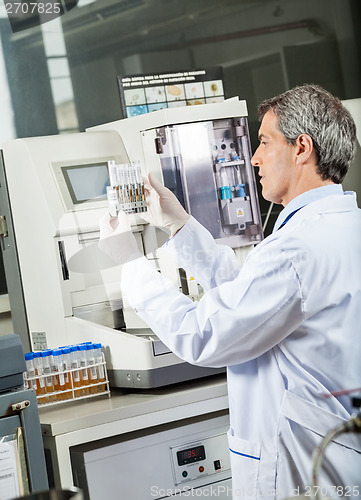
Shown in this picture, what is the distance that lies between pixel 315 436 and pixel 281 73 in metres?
2.17

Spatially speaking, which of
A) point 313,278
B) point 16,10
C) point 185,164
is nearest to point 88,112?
point 16,10

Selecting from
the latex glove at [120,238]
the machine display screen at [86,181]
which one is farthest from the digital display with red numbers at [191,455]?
the machine display screen at [86,181]

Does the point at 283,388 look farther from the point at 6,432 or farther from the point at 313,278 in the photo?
the point at 6,432

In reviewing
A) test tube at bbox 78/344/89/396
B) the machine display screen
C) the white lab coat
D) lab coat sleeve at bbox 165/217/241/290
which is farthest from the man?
the machine display screen

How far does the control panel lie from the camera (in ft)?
6.50

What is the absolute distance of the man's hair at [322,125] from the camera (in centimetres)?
167

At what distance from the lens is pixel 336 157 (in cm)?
169

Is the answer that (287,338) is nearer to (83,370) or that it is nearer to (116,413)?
(116,413)

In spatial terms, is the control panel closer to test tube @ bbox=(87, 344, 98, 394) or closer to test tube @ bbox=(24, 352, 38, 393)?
test tube @ bbox=(87, 344, 98, 394)

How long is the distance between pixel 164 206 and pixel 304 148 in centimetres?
48

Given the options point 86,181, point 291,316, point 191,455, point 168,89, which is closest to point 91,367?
point 191,455

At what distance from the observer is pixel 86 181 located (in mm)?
2355

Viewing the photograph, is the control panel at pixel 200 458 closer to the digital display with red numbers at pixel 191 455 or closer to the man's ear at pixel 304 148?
the digital display with red numbers at pixel 191 455

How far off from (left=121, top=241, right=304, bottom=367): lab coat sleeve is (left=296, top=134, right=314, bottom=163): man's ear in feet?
0.85
